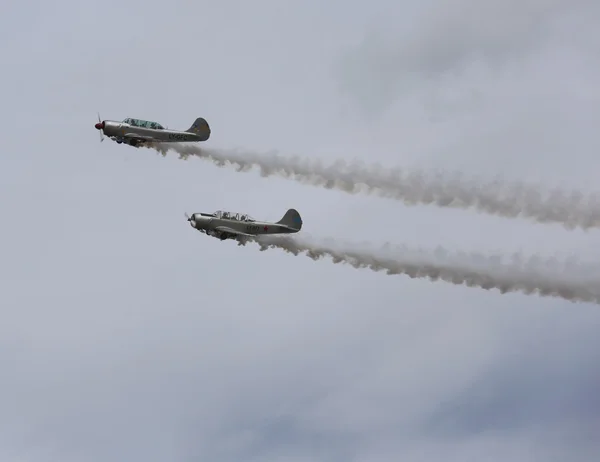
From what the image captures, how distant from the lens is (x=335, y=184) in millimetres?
88875

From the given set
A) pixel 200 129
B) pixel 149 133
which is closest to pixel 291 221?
pixel 200 129

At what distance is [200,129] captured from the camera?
305 ft

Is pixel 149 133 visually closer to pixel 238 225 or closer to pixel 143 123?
pixel 143 123

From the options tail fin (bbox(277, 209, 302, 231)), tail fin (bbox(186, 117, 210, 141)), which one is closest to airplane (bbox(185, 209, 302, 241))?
tail fin (bbox(277, 209, 302, 231))

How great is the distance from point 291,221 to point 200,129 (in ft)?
34.9

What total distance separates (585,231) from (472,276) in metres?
8.45

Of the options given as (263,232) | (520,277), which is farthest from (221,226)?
(520,277)

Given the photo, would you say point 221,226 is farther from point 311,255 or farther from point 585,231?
point 585,231

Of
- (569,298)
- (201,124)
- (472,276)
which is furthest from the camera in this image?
(201,124)

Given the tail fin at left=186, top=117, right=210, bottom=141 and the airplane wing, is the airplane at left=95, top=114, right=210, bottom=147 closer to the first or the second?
the tail fin at left=186, top=117, right=210, bottom=141

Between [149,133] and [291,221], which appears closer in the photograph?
[291,221]

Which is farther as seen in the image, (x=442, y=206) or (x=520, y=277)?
(x=442, y=206)

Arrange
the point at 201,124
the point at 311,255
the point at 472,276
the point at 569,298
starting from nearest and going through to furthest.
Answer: the point at 569,298, the point at 472,276, the point at 311,255, the point at 201,124

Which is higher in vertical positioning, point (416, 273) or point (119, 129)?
point (119, 129)
